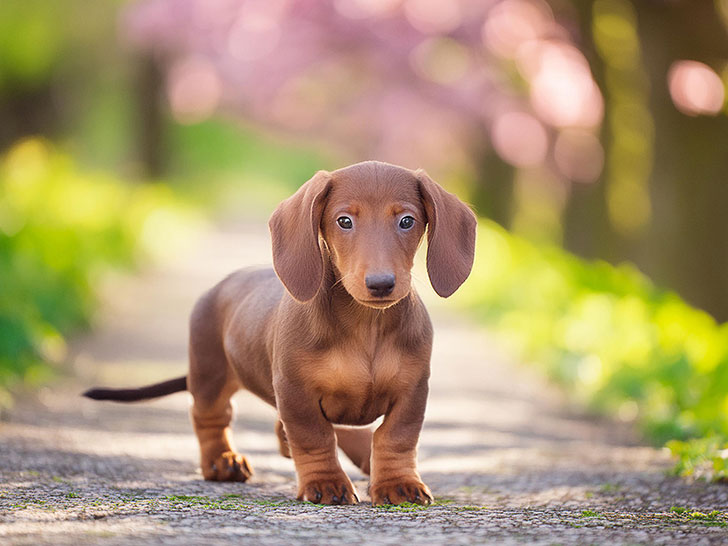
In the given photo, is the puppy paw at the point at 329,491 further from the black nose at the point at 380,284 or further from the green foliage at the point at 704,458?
the green foliage at the point at 704,458

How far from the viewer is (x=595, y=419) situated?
815 cm

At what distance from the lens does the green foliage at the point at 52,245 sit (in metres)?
8.28

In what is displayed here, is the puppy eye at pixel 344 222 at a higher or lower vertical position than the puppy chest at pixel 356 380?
higher

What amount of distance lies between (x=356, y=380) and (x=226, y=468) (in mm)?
1105

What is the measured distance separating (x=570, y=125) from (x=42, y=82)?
12961 millimetres

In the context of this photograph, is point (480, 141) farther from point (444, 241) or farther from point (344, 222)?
point (344, 222)

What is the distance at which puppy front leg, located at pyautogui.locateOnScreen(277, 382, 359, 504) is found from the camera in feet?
14.3

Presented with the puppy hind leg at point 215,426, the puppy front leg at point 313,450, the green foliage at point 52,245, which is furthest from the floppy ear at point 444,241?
the green foliage at point 52,245

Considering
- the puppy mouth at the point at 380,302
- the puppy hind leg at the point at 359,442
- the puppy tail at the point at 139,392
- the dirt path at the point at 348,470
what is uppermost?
the puppy mouth at the point at 380,302

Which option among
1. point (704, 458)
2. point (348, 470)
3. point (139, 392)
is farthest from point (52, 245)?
point (704, 458)

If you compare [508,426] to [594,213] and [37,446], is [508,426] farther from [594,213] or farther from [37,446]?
[594,213]

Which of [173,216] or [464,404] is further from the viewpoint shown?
[173,216]

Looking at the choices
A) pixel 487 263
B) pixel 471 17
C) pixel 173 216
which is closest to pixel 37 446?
pixel 487 263

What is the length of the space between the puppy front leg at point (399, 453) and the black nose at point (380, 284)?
0.56 meters
